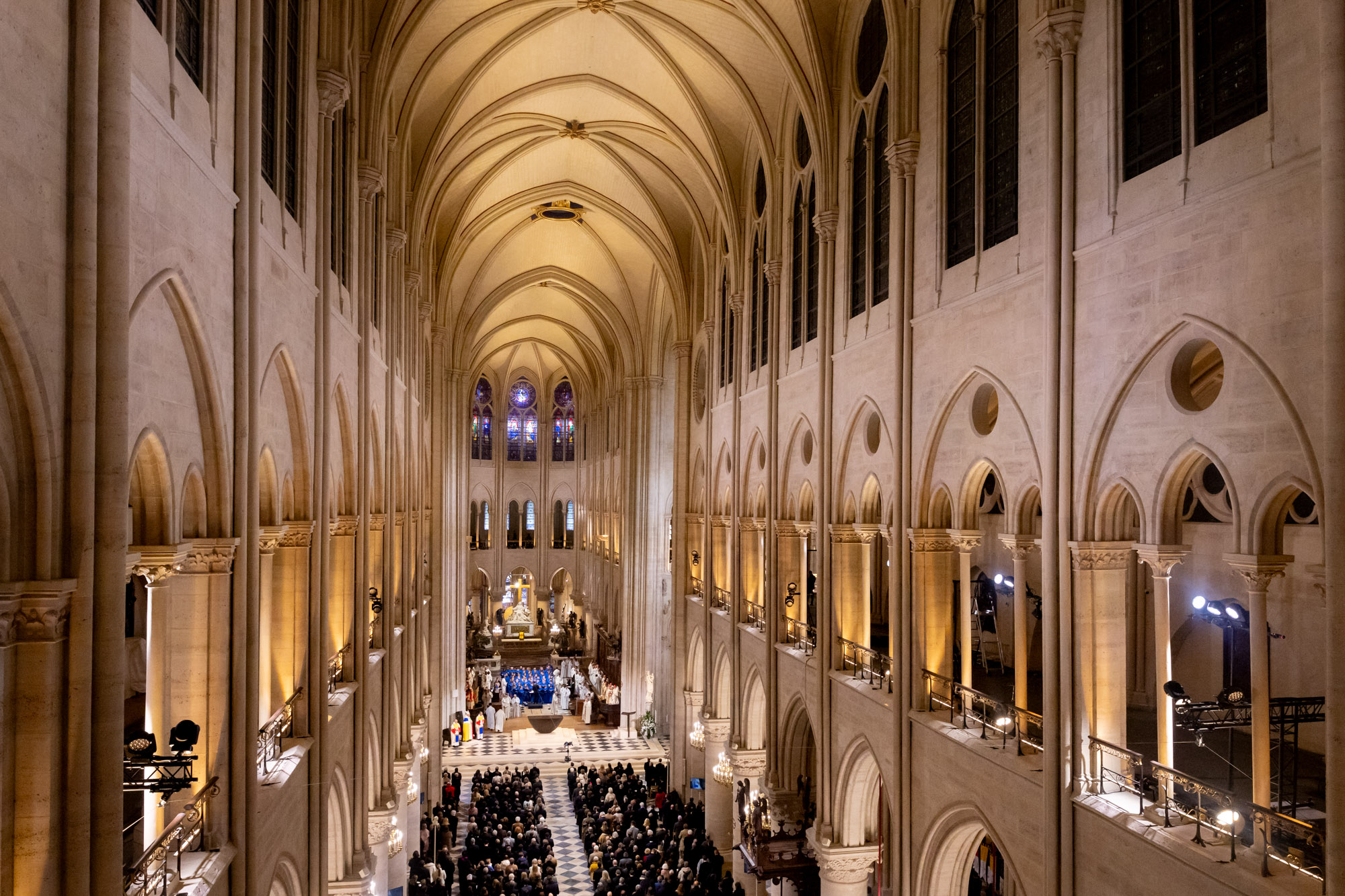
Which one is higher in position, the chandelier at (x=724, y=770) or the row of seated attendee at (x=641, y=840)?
the chandelier at (x=724, y=770)

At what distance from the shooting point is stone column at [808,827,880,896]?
55.8 ft

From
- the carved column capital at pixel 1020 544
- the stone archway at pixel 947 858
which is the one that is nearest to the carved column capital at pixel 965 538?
the carved column capital at pixel 1020 544

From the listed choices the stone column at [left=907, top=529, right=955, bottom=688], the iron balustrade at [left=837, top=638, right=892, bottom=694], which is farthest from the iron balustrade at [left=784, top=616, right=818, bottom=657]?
the stone column at [left=907, top=529, right=955, bottom=688]

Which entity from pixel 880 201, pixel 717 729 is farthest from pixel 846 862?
pixel 880 201

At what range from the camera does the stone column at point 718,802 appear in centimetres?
2552

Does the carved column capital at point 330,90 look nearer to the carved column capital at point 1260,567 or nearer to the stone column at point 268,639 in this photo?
the stone column at point 268,639

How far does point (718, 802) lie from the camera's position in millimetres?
25625

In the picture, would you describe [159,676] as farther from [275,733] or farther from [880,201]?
[880,201]

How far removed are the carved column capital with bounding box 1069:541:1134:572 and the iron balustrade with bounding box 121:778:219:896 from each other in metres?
8.68

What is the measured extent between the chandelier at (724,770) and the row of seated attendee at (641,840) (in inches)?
60.5

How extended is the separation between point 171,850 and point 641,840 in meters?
18.3

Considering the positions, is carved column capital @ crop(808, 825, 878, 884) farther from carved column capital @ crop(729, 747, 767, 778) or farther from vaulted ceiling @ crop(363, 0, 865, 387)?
vaulted ceiling @ crop(363, 0, 865, 387)

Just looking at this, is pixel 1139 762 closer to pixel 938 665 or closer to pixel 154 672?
pixel 938 665

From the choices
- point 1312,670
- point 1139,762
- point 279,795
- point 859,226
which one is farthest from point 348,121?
point 1312,670
